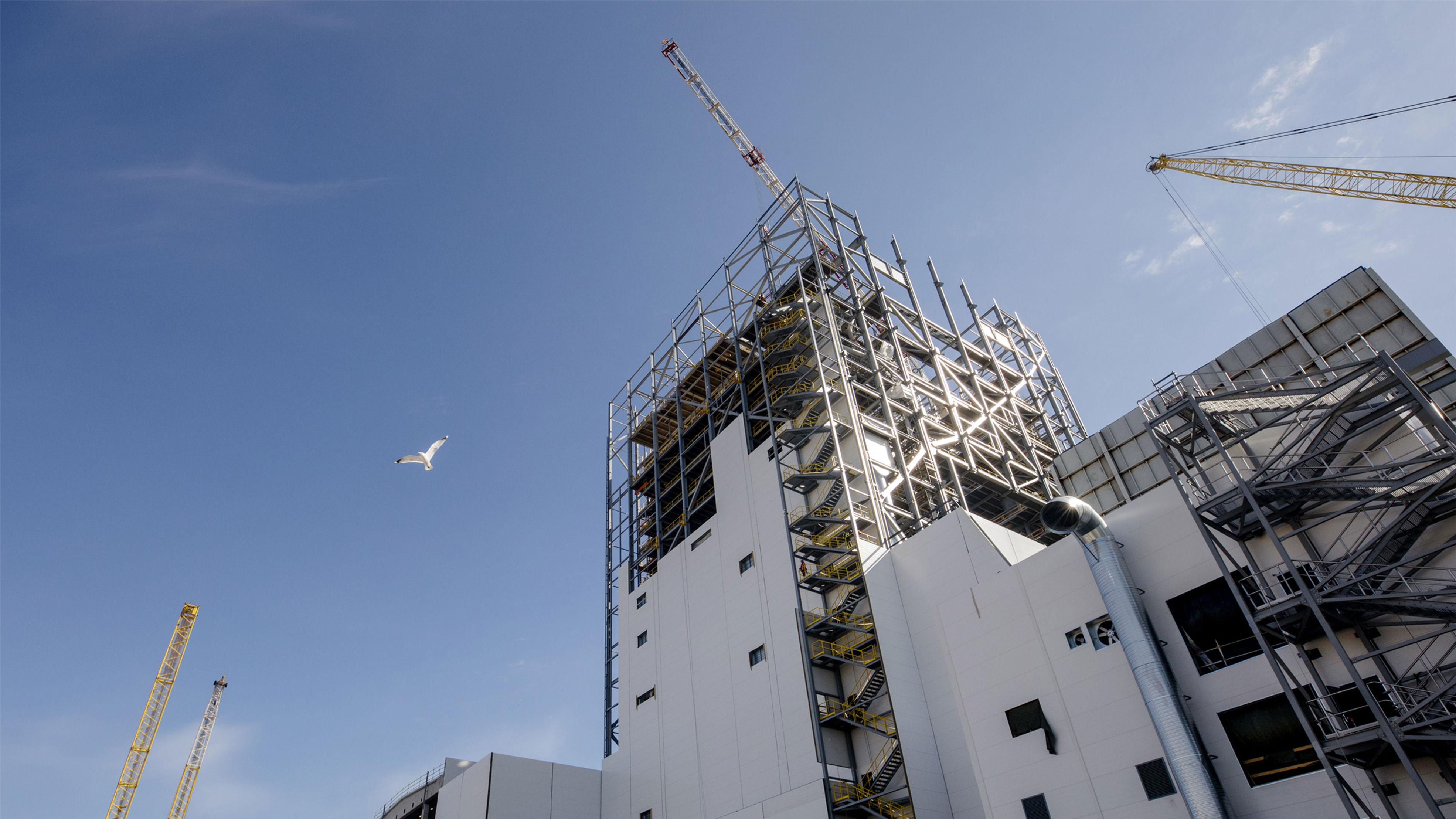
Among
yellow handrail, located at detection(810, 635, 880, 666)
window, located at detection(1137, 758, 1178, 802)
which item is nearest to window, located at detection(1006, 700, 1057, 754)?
window, located at detection(1137, 758, 1178, 802)

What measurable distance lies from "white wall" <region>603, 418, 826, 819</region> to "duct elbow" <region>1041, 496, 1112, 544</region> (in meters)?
15.2

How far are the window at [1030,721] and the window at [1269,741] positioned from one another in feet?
16.6

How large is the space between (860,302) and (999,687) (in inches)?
1203

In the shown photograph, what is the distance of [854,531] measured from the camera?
3872 cm

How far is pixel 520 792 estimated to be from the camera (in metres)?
43.4

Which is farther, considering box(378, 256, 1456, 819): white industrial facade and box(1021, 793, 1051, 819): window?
box(1021, 793, 1051, 819): window

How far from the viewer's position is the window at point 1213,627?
2344 cm

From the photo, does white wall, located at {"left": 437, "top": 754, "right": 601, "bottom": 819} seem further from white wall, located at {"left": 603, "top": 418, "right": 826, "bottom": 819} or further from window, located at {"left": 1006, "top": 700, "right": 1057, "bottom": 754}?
window, located at {"left": 1006, "top": 700, "right": 1057, "bottom": 754}

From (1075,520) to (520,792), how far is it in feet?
111

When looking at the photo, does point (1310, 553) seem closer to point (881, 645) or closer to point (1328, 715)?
point (1328, 715)

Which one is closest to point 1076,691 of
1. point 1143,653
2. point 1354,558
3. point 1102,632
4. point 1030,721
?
point 1030,721

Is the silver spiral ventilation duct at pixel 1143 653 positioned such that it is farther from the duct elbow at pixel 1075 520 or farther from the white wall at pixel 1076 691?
the white wall at pixel 1076 691

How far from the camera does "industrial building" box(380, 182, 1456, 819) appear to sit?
21.0 m

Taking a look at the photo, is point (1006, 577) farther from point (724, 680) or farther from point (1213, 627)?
point (724, 680)
